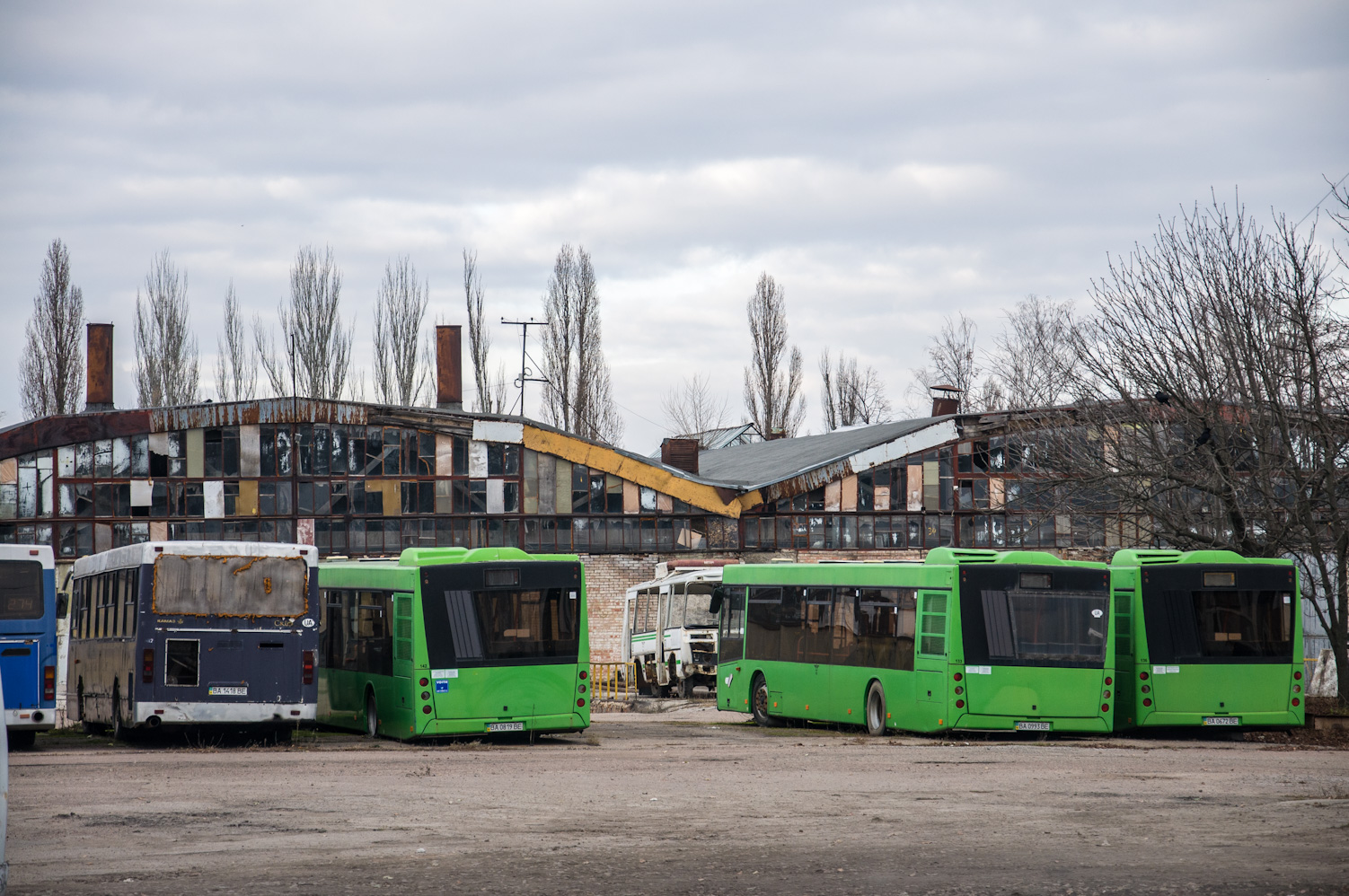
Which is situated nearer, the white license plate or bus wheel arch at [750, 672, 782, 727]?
the white license plate

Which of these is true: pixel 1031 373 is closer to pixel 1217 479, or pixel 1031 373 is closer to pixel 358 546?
pixel 358 546

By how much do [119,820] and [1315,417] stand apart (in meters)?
18.6

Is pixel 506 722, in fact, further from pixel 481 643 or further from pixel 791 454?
pixel 791 454

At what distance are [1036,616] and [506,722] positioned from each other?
7462 millimetres

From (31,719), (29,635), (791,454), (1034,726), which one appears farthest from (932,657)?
(791,454)

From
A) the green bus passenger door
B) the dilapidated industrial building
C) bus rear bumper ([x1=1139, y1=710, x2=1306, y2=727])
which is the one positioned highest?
the dilapidated industrial building

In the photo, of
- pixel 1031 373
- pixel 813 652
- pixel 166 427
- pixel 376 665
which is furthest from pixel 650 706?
pixel 1031 373

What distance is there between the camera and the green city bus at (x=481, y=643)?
2092 centimetres

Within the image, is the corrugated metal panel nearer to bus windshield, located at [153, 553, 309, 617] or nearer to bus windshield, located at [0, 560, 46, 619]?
bus windshield, located at [0, 560, 46, 619]

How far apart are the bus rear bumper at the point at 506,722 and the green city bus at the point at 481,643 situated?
12 mm

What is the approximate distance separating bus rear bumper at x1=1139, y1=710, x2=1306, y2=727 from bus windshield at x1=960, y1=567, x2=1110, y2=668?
1.53 meters

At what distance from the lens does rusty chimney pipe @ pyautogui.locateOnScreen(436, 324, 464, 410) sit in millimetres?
48125

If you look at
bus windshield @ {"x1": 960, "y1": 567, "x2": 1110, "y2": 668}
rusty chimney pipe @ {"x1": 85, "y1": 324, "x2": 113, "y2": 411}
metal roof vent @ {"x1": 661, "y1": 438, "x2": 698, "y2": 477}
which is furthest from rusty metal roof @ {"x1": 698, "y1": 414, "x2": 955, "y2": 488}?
bus windshield @ {"x1": 960, "y1": 567, "x2": 1110, "y2": 668}

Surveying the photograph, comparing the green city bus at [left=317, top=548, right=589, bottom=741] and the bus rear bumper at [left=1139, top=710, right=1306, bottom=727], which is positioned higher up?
the green city bus at [left=317, top=548, right=589, bottom=741]
